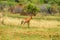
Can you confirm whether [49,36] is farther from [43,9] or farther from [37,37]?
[43,9]

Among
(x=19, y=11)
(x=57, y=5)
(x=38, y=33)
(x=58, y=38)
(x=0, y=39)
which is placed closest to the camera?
(x=0, y=39)

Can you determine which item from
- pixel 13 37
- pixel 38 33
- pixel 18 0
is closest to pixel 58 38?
pixel 38 33

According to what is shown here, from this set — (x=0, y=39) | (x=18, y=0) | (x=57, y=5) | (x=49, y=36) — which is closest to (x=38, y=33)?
(x=49, y=36)

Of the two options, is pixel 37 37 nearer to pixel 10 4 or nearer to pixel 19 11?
pixel 19 11

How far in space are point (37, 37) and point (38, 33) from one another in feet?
3.65

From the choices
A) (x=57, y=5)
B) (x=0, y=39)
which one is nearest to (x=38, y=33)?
(x=0, y=39)

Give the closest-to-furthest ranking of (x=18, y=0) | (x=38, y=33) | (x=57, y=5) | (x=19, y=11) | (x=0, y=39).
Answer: (x=0, y=39) → (x=38, y=33) → (x=19, y=11) → (x=57, y=5) → (x=18, y=0)

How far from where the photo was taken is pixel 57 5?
1391 inches

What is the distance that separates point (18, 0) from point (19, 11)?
7.94m

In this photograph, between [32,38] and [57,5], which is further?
[57,5]

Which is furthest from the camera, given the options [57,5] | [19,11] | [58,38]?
[57,5]

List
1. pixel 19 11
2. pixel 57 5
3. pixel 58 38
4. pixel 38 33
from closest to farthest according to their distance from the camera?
1. pixel 58 38
2. pixel 38 33
3. pixel 19 11
4. pixel 57 5

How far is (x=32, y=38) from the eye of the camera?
1275cm

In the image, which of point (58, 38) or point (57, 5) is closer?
point (58, 38)
